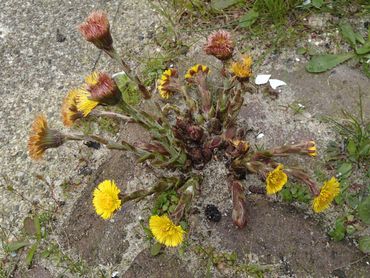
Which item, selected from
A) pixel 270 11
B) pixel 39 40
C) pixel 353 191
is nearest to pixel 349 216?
pixel 353 191

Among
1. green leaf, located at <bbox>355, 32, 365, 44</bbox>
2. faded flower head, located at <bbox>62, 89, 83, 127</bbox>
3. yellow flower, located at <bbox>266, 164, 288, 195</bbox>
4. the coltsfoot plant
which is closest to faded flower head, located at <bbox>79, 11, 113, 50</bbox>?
the coltsfoot plant

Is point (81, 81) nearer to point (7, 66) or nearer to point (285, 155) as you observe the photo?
point (7, 66)

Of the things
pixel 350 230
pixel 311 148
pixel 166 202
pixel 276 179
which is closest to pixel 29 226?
pixel 166 202

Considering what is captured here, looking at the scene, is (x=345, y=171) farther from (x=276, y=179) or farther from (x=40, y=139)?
(x=40, y=139)

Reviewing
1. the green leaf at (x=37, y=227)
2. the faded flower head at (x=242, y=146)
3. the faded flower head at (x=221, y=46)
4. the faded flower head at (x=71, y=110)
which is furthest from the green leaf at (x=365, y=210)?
the green leaf at (x=37, y=227)

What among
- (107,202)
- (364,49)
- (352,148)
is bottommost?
(352,148)

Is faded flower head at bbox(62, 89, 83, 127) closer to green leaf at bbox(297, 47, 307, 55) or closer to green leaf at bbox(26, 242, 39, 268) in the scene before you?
green leaf at bbox(26, 242, 39, 268)
